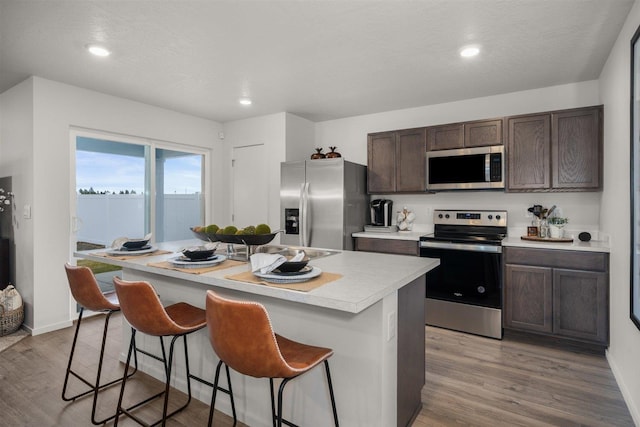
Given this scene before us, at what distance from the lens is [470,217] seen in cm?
398

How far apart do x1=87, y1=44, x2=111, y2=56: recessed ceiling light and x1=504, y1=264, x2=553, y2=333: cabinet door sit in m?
3.90

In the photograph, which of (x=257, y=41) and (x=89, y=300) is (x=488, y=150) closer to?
(x=257, y=41)

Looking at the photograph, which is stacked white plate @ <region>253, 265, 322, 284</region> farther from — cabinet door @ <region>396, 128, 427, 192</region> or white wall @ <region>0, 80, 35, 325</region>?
white wall @ <region>0, 80, 35, 325</region>

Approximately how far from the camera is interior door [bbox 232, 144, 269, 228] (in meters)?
4.90

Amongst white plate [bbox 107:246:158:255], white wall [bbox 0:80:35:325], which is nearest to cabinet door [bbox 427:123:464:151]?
white plate [bbox 107:246:158:255]

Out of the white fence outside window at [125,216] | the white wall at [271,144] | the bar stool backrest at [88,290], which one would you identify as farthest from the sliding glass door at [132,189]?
the bar stool backrest at [88,290]

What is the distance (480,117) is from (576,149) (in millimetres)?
1071

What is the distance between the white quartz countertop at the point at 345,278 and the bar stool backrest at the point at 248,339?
7.1 inches

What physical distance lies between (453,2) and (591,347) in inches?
119

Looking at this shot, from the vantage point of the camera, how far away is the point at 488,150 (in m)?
3.59

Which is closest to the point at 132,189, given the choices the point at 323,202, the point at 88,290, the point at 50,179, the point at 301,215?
the point at 50,179

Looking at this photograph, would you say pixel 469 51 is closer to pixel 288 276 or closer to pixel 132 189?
pixel 288 276

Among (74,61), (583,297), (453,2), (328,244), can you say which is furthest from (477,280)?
(74,61)

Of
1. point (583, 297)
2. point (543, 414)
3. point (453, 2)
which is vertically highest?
point (453, 2)
